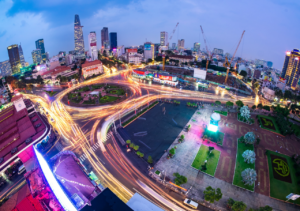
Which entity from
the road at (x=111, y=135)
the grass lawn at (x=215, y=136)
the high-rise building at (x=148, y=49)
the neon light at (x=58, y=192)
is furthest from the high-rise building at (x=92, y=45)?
the grass lawn at (x=215, y=136)

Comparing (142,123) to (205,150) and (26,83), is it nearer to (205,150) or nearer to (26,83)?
(205,150)

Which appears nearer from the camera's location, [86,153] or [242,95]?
[86,153]

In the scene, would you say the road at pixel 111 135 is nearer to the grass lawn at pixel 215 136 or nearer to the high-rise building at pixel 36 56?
the grass lawn at pixel 215 136

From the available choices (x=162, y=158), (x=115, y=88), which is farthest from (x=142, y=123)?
(x=115, y=88)

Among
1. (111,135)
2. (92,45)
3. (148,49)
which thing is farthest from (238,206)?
(148,49)

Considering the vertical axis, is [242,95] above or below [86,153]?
above

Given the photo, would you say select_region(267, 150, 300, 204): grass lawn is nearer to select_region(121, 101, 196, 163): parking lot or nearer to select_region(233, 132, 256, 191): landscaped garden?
select_region(233, 132, 256, 191): landscaped garden
